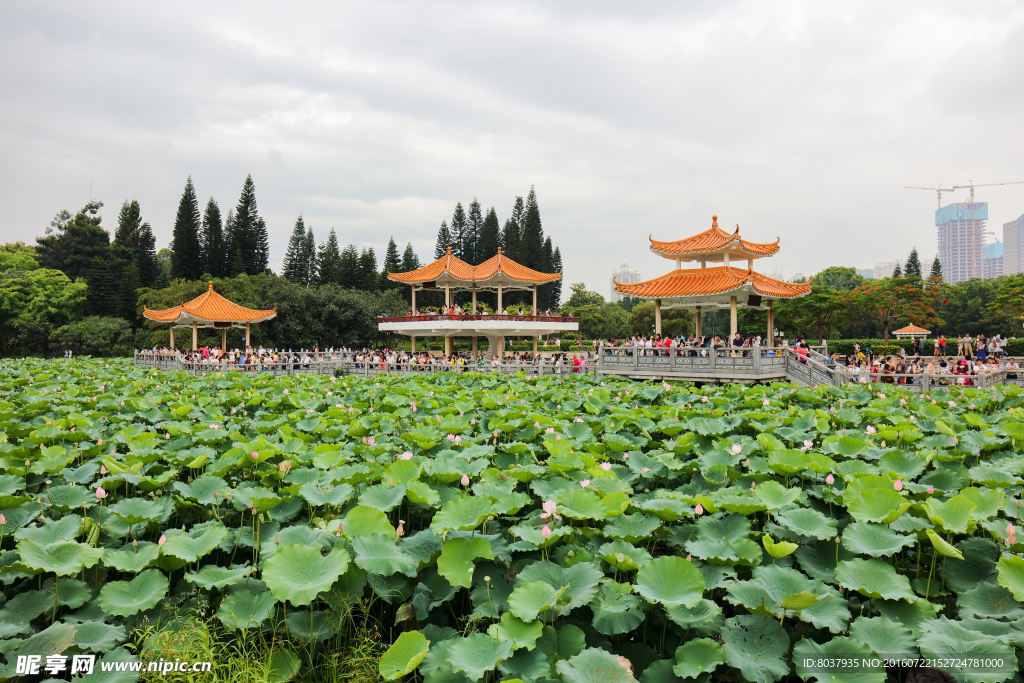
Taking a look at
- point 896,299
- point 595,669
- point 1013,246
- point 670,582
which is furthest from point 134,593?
point 1013,246

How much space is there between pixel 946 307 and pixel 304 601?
5988 centimetres

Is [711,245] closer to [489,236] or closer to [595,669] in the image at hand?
[595,669]

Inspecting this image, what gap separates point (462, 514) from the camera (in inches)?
102

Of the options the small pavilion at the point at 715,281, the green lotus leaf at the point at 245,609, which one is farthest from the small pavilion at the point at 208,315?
the green lotus leaf at the point at 245,609

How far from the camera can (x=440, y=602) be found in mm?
2225

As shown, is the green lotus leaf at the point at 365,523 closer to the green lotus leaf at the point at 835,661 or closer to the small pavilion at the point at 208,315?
the green lotus leaf at the point at 835,661

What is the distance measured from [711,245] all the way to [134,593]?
741 inches

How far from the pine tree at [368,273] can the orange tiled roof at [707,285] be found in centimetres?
3384

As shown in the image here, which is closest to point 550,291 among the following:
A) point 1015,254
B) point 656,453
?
point 656,453

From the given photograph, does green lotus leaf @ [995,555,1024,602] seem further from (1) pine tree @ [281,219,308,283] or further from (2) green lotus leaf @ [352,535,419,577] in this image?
(1) pine tree @ [281,219,308,283]

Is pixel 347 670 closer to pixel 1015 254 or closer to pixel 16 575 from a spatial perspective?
pixel 16 575

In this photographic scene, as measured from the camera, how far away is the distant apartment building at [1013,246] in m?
102

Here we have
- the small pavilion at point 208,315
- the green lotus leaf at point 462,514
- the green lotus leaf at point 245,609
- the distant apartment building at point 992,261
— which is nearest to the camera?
the green lotus leaf at point 245,609

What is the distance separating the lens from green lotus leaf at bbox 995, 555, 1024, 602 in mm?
1994
